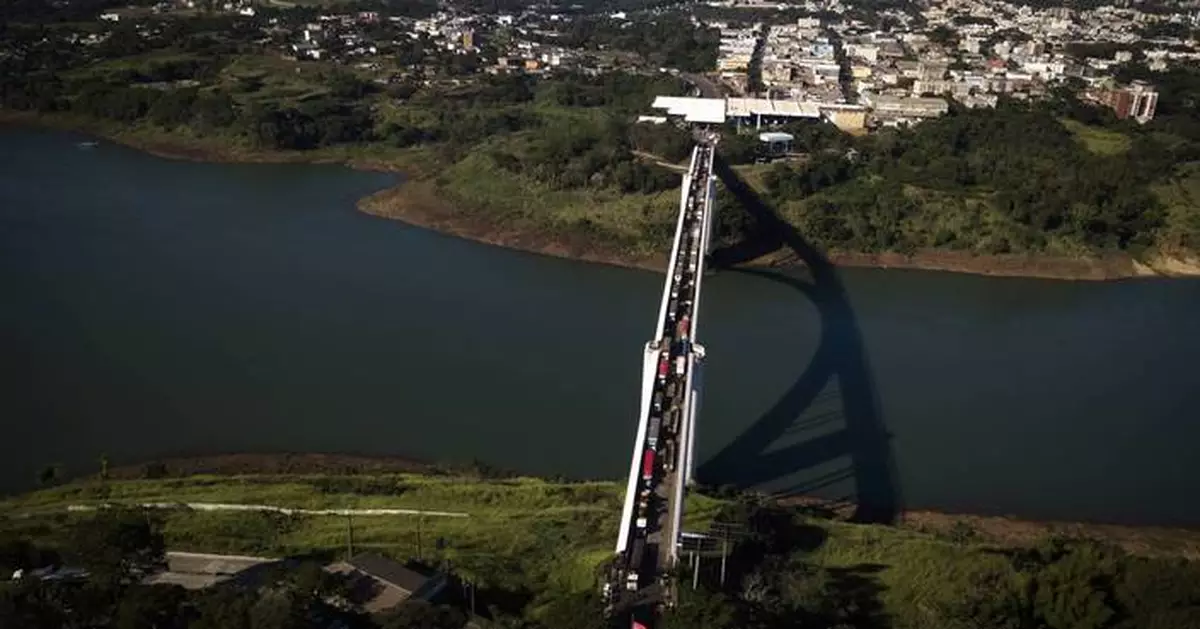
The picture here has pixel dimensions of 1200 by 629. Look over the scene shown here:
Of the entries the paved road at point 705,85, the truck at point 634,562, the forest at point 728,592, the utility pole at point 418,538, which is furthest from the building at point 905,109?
the truck at point 634,562

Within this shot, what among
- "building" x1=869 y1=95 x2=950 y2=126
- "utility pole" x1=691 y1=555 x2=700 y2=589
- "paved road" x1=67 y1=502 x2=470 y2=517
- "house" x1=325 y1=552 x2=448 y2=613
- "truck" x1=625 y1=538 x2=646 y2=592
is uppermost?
"building" x1=869 y1=95 x2=950 y2=126

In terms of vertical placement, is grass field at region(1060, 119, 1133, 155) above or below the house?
above

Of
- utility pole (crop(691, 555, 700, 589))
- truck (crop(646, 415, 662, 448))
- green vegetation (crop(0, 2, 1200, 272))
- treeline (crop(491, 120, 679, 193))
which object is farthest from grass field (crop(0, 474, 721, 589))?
treeline (crop(491, 120, 679, 193))

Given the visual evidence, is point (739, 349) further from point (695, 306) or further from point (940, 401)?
point (695, 306)

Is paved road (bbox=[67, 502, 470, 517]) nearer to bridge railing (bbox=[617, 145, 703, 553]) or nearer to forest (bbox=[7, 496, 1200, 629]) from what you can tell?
forest (bbox=[7, 496, 1200, 629])

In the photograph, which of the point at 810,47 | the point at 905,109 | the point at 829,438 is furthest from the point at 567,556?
the point at 810,47

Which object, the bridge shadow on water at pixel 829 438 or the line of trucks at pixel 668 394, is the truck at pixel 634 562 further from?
the bridge shadow on water at pixel 829 438
